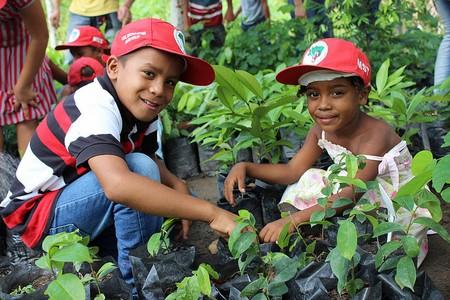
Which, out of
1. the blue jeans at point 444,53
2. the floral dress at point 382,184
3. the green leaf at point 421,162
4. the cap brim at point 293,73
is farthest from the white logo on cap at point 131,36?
the blue jeans at point 444,53

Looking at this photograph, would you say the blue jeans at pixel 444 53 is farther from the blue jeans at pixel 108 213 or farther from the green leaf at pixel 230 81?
the blue jeans at pixel 108 213

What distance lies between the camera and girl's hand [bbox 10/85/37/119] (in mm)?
3287

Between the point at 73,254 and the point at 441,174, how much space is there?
34.9 inches

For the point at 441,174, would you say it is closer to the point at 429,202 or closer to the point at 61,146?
the point at 429,202

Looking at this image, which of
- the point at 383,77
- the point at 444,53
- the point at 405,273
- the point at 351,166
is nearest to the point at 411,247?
the point at 405,273

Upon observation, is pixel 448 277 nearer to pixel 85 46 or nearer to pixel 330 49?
pixel 330 49

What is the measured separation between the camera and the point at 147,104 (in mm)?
2264

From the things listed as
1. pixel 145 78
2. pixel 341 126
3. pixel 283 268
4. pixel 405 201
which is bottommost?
pixel 283 268

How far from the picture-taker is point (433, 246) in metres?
2.53

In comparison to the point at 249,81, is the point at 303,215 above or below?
below

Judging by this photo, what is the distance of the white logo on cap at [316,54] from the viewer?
91.0 inches

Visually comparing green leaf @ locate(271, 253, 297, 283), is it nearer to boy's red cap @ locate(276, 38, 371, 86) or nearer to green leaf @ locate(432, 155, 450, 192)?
green leaf @ locate(432, 155, 450, 192)

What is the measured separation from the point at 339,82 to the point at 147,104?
0.71m

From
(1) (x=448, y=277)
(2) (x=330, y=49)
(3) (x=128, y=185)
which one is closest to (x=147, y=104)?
(3) (x=128, y=185)
